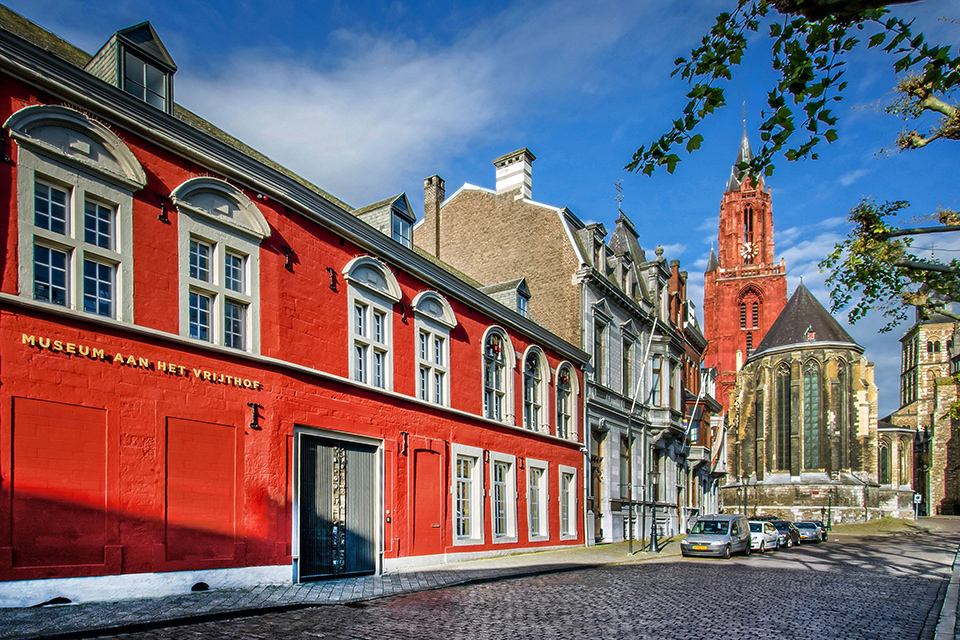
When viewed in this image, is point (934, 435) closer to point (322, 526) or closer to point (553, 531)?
Result: point (553, 531)

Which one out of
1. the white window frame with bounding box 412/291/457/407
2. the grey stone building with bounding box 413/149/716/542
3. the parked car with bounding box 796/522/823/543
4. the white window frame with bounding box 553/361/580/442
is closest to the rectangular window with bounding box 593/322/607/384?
the grey stone building with bounding box 413/149/716/542

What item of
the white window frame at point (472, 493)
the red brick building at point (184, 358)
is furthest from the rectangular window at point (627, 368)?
the red brick building at point (184, 358)

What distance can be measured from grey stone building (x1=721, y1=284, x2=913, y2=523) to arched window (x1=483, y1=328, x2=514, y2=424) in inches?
1994

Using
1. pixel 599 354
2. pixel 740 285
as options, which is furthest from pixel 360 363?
pixel 740 285

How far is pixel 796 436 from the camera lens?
69500 millimetres

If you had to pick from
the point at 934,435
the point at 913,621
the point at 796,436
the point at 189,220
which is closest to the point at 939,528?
the point at 796,436

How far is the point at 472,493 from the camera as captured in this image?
21.3m

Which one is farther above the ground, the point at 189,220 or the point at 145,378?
the point at 189,220

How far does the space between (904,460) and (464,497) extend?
3275 inches

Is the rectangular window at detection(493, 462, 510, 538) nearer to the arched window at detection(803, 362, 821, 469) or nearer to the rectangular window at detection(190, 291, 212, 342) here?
the rectangular window at detection(190, 291, 212, 342)

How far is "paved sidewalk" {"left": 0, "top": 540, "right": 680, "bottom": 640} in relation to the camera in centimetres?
865

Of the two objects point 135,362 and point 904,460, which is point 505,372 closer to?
point 135,362

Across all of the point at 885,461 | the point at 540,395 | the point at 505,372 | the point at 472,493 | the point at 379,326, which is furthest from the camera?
the point at 885,461

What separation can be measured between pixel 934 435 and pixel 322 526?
93924mm
